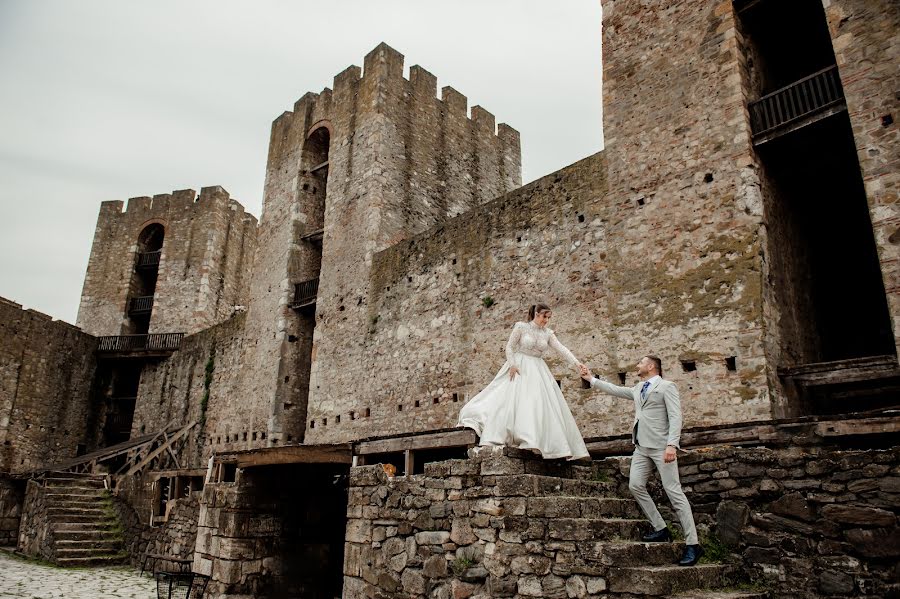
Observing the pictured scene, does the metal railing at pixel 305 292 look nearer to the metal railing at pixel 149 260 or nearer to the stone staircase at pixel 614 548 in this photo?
the metal railing at pixel 149 260

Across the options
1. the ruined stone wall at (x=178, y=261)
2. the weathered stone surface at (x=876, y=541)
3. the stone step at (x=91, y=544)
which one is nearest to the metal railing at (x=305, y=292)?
the stone step at (x=91, y=544)

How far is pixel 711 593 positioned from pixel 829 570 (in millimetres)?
1037

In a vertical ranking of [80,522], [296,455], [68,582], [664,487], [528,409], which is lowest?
[68,582]

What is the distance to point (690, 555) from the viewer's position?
479 centimetres

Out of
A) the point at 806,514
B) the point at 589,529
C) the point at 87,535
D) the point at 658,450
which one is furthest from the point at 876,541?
the point at 87,535

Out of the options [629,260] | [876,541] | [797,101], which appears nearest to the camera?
[876,541]

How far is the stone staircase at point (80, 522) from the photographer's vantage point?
13.4 meters

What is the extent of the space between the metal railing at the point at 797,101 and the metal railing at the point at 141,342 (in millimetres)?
19789

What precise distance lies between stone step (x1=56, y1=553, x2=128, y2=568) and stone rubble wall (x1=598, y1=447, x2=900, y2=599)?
12820mm

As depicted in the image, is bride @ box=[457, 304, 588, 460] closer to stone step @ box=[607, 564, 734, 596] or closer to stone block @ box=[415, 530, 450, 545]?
stone block @ box=[415, 530, 450, 545]

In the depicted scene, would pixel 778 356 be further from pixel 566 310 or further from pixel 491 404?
pixel 491 404

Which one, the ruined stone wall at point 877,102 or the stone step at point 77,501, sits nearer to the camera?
the ruined stone wall at point 877,102

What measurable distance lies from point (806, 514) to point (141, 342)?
2296 cm

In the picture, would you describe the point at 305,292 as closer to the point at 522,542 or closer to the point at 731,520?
the point at 522,542
